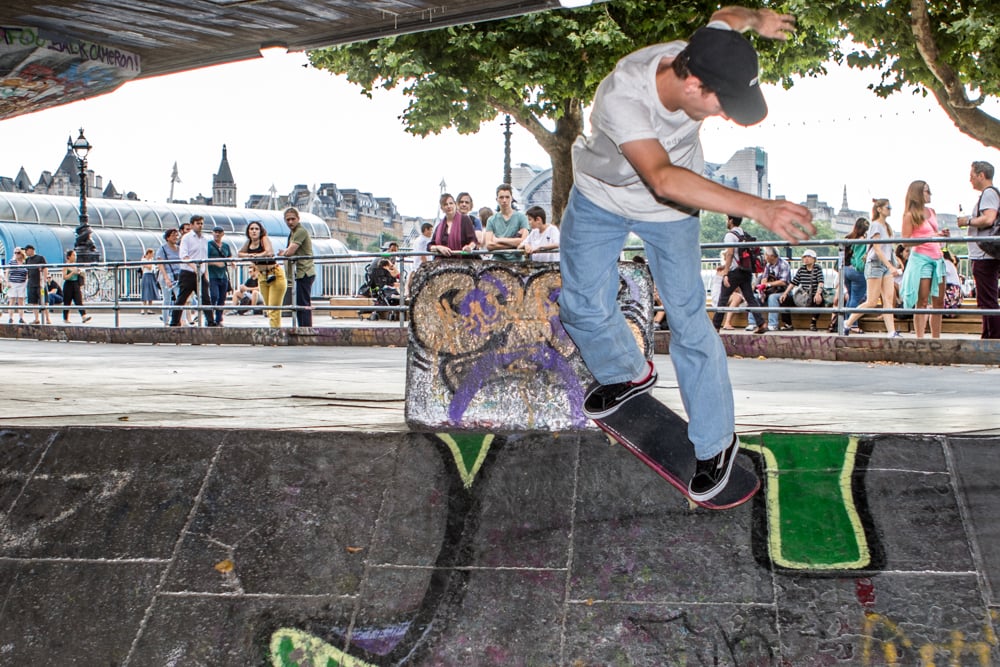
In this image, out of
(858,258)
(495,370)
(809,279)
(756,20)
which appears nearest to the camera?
(756,20)

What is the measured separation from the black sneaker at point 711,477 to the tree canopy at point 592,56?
13.9 meters

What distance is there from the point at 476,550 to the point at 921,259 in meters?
9.04

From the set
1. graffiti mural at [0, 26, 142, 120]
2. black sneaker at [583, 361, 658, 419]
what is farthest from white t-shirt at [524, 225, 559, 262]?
black sneaker at [583, 361, 658, 419]

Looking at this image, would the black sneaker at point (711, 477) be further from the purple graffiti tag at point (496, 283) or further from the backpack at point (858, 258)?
the backpack at point (858, 258)

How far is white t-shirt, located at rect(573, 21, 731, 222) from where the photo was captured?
3.46 m

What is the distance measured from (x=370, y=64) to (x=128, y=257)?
69.4 feet

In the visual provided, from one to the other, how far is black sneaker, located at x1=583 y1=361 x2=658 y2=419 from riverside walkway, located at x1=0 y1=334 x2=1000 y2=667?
0.24m

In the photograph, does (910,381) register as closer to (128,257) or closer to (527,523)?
(527,523)

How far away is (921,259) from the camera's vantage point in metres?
11.5

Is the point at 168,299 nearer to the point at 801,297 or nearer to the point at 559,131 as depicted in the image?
the point at 559,131

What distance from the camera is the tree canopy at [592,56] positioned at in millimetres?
17016

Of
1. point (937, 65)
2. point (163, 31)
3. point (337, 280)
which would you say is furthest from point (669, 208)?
point (337, 280)

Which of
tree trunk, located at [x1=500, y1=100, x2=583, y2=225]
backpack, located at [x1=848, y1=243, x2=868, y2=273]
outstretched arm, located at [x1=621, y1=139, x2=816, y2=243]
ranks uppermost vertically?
tree trunk, located at [x1=500, y1=100, x2=583, y2=225]

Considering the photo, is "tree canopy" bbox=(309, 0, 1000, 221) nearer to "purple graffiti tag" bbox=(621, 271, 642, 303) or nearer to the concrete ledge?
the concrete ledge
